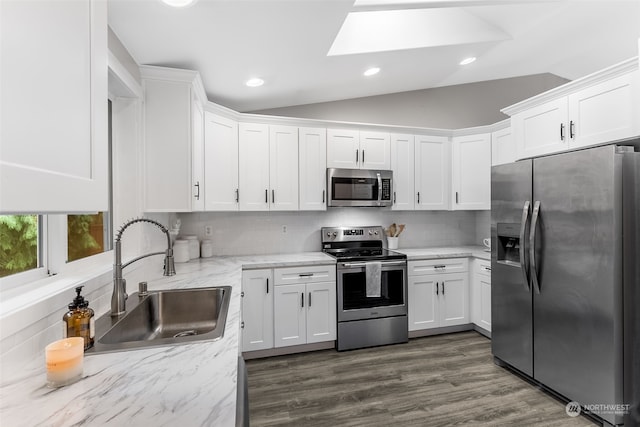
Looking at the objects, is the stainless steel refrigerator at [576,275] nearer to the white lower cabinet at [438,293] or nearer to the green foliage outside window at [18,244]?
Answer: the white lower cabinet at [438,293]

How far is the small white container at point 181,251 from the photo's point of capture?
2.79 m

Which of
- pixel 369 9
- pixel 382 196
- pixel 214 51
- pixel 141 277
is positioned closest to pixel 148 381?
pixel 141 277

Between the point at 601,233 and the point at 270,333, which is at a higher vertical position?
the point at 601,233

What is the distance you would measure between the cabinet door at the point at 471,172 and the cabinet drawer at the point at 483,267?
0.62 meters

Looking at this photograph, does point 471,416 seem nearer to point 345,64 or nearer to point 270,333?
point 270,333

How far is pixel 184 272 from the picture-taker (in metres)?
2.34

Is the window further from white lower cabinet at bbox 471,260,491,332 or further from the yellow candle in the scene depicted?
white lower cabinet at bbox 471,260,491,332

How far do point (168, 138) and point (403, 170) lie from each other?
2432 mm

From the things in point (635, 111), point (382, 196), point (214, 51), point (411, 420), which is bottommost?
point (411, 420)

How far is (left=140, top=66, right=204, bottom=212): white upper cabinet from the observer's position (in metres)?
2.16

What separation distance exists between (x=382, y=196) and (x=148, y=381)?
2.80 m

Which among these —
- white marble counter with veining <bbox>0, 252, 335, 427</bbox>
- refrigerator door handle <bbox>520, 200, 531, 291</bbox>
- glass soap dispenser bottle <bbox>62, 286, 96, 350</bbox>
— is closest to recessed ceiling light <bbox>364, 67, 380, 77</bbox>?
refrigerator door handle <bbox>520, 200, 531, 291</bbox>

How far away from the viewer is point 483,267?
3.19m

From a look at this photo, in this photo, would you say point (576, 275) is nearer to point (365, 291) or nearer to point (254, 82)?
point (365, 291)
